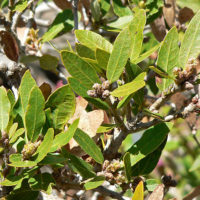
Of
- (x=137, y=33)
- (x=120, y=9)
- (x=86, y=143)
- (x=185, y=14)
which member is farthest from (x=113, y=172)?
(x=185, y=14)

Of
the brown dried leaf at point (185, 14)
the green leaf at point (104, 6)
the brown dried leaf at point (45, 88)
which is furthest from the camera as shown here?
the brown dried leaf at point (185, 14)

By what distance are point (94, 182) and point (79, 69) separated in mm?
267

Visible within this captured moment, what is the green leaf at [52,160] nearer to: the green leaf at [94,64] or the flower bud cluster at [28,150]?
the flower bud cluster at [28,150]

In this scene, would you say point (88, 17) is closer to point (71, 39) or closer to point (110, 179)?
point (110, 179)

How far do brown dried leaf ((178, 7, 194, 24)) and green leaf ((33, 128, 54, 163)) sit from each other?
876mm

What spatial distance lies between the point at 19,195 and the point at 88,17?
0.72 metres

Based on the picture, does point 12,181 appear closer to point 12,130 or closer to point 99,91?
point 12,130

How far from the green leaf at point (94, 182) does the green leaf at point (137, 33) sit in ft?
0.94

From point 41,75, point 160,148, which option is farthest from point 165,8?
point 41,75

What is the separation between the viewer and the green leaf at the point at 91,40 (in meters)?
0.88

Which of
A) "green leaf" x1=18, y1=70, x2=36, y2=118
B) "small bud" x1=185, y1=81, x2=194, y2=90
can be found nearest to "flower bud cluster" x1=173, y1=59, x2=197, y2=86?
"small bud" x1=185, y1=81, x2=194, y2=90

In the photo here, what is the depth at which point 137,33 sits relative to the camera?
2.87 ft

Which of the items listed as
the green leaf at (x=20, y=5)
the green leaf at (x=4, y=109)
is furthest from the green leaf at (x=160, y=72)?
the green leaf at (x=20, y=5)

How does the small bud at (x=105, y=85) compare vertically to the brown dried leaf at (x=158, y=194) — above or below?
above
